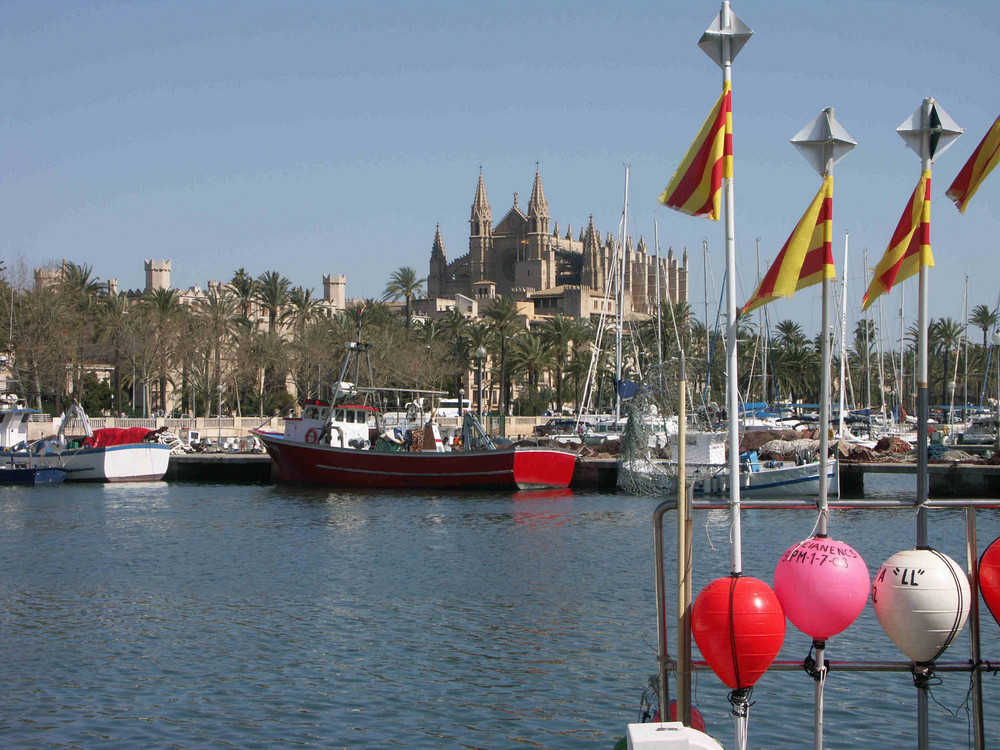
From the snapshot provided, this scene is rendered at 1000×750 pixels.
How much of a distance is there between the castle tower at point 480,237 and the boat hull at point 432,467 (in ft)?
459

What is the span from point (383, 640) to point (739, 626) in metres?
9.44

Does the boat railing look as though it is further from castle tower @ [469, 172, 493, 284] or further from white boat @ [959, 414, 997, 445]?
castle tower @ [469, 172, 493, 284]

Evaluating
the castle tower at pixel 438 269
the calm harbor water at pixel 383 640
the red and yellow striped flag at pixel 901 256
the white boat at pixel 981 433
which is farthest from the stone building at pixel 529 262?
the red and yellow striped flag at pixel 901 256

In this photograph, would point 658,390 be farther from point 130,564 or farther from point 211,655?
point 211,655

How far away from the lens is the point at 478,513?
33.1 m

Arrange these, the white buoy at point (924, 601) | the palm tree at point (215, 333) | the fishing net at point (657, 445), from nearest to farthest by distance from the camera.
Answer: the white buoy at point (924, 601) < the fishing net at point (657, 445) < the palm tree at point (215, 333)

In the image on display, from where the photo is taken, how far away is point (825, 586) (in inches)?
296

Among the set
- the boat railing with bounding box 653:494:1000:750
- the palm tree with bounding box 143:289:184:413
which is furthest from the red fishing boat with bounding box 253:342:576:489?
the boat railing with bounding box 653:494:1000:750

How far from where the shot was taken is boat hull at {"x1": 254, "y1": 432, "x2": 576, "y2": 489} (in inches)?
1556

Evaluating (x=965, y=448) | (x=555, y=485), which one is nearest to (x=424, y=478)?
(x=555, y=485)

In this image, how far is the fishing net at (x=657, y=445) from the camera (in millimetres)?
37719

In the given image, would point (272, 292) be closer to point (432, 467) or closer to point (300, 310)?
point (300, 310)

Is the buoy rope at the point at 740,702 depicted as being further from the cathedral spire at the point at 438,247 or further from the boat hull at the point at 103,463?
the cathedral spire at the point at 438,247

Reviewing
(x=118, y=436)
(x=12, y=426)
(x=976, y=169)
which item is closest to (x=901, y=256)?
(x=976, y=169)
